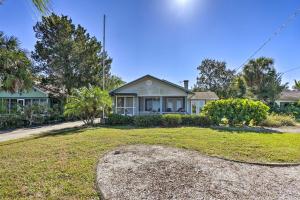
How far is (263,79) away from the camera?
33.8 meters

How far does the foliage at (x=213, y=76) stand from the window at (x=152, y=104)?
30.6 m

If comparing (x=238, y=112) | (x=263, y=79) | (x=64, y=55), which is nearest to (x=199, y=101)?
(x=263, y=79)

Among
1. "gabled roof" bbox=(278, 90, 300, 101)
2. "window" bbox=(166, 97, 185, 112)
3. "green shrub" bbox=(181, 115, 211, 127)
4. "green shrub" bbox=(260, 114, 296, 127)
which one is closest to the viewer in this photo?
"green shrub" bbox=(181, 115, 211, 127)

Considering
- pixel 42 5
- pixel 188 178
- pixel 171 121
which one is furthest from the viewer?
pixel 171 121

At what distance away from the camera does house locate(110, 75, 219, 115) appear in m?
25.5

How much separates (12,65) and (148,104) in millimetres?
17813

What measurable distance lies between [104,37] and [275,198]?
1997 centimetres

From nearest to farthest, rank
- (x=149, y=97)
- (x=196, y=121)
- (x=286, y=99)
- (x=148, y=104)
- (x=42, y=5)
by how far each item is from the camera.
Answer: (x=42, y=5), (x=196, y=121), (x=149, y=97), (x=148, y=104), (x=286, y=99)

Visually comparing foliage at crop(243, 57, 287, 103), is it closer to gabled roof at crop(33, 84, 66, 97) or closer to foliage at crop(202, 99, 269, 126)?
foliage at crop(202, 99, 269, 126)

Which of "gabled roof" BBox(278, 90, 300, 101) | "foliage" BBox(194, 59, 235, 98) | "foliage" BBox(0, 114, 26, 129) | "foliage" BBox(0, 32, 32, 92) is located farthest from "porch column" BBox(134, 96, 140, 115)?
"foliage" BBox(194, 59, 235, 98)

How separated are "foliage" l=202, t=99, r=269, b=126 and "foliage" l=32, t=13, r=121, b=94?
16.8 metres

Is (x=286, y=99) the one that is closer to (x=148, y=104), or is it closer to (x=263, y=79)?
(x=263, y=79)

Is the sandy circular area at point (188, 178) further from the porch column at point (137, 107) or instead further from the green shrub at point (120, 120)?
the porch column at point (137, 107)

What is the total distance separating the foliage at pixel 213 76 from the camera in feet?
184
